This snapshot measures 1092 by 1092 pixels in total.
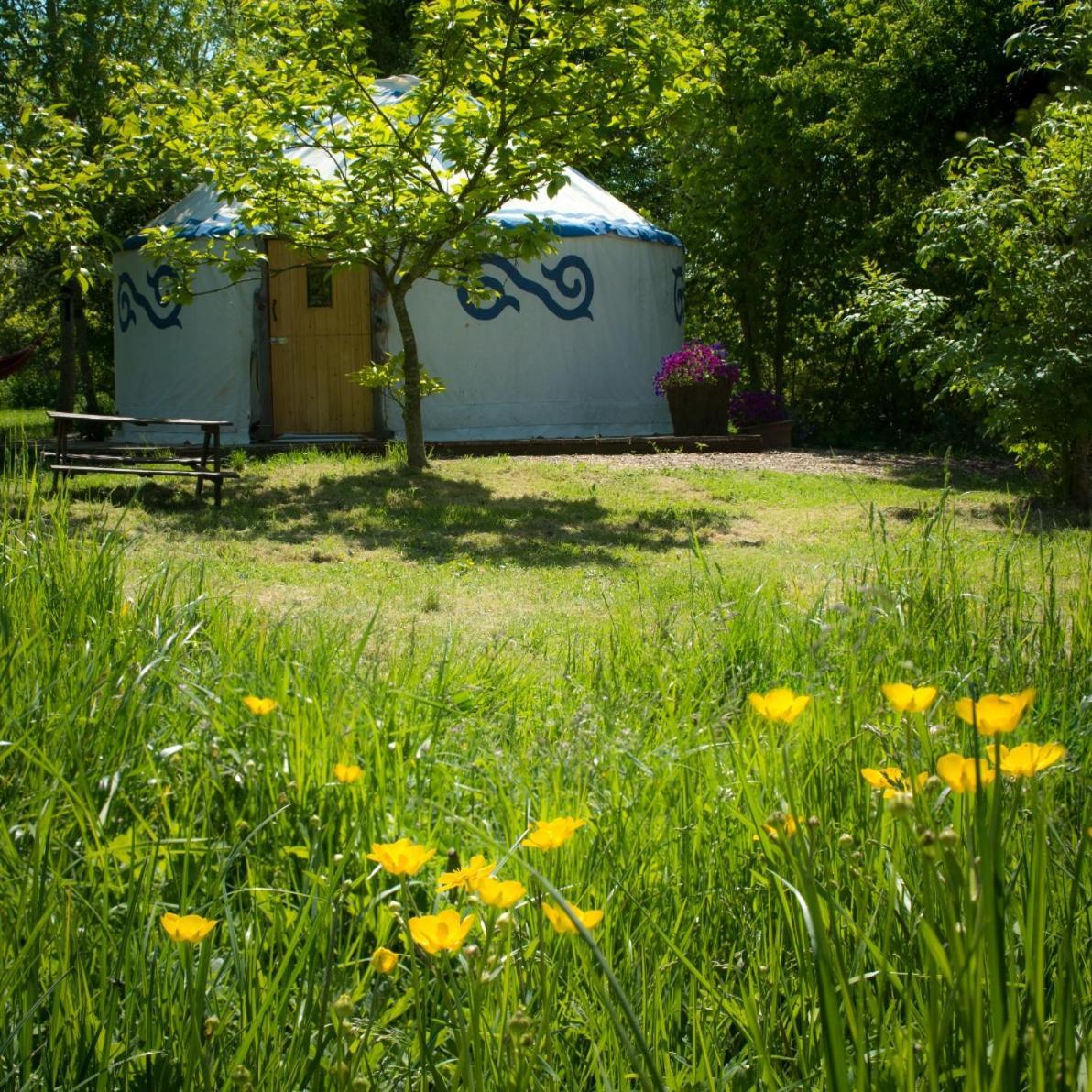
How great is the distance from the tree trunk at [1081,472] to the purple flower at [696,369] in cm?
413

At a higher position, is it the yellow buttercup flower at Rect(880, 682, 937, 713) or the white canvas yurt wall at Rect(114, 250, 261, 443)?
the white canvas yurt wall at Rect(114, 250, 261, 443)

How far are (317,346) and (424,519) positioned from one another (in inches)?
201

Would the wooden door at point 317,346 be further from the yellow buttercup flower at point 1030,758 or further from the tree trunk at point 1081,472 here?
the yellow buttercup flower at point 1030,758

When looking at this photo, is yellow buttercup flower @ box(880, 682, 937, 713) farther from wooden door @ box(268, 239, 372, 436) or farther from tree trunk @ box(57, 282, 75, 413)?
tree trunk @ box(57, 282, 75, 413)

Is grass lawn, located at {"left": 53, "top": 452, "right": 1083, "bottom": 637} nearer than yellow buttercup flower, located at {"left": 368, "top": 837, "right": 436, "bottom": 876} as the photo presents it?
No

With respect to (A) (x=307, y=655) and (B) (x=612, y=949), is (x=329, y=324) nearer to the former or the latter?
(A) (x=307, y=655)

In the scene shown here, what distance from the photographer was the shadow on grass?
6.42m

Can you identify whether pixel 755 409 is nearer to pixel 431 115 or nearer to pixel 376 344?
pixel 376 344

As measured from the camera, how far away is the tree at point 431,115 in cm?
759

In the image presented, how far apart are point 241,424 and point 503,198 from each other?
453cm

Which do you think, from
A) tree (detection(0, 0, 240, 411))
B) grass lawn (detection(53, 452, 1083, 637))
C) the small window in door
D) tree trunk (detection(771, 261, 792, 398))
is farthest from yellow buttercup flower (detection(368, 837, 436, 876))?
tree trunk (detection(771, 261, 792, 398))

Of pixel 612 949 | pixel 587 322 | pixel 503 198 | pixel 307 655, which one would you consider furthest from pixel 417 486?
pixel 612 949

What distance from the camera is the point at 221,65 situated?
9109 mm

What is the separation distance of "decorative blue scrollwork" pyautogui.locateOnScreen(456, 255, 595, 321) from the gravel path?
79.8 inches
